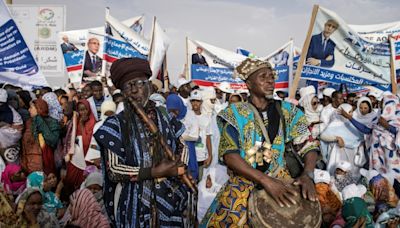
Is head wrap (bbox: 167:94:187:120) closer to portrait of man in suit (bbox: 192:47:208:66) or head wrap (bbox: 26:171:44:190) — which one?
head wrap (bbox: 26:171:44:190)

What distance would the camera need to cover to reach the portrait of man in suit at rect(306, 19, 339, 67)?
9.88 meters

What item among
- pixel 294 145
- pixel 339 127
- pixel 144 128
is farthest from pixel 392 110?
pixel 144 128

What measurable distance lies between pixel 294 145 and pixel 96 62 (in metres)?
9.93

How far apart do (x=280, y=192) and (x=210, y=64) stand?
35.7 ft

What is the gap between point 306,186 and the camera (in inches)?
130

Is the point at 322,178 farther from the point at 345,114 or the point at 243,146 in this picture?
the point at 243,146

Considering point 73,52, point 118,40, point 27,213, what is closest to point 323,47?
point 118,40

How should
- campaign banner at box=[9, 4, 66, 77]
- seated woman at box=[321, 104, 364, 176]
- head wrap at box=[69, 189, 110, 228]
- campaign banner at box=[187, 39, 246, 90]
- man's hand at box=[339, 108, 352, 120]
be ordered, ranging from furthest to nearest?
campaign banner at box=[187, 39, 246, 90] < campaign banner at box=[9, 4, 66, 77] < seated woman at box=[321, 104, 364, 176] < man's hand at box=[339, 108, 352, 120] < head wrap at box=[69, 189, 110, 228]

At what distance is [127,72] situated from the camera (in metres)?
3.40

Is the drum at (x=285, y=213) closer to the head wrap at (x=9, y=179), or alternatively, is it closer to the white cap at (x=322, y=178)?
the white cap at (x=322, y=178)

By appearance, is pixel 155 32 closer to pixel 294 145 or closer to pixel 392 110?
pixel 392 110

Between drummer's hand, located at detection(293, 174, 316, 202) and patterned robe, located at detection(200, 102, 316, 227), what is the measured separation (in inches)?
7.1

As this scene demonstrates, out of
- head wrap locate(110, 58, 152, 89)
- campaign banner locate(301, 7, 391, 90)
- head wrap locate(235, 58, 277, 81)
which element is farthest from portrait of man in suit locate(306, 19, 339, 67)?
head wrap locate(110, 58, 152, 89)

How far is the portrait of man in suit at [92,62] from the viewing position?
12.8 meters
